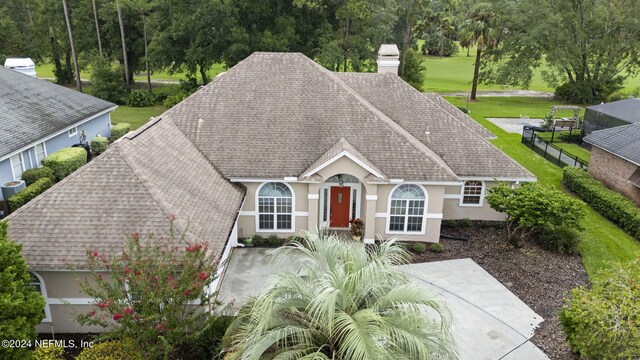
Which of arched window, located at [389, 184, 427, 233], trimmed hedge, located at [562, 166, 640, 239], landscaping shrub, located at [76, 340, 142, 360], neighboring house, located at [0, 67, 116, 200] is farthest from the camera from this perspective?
neighboring house, located at [0, 67, 116, 200]

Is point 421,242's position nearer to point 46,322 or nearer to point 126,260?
point 126,260

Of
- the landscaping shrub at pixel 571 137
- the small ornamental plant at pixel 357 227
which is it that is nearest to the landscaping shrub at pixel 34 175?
the small ornamental plant at pixel 357 227

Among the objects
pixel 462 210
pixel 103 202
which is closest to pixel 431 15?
pixel 462 210

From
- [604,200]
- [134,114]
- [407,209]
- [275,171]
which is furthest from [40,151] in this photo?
[604,200]

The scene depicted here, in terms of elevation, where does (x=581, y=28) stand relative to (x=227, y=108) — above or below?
above

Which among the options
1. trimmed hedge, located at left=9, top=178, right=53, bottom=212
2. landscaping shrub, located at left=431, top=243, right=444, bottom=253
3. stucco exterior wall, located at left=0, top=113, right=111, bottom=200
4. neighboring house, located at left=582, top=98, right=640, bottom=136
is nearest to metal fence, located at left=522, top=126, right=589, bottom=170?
neighboring house, located at left=582, top=98, right=640, bottom=136

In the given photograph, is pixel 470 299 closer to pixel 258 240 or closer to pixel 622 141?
pixel 258 240

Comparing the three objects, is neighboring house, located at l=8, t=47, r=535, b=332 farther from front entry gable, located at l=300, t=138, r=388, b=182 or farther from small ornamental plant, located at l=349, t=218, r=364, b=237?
small ornamental plant, located at l=349, t=218, r=364, b=237
